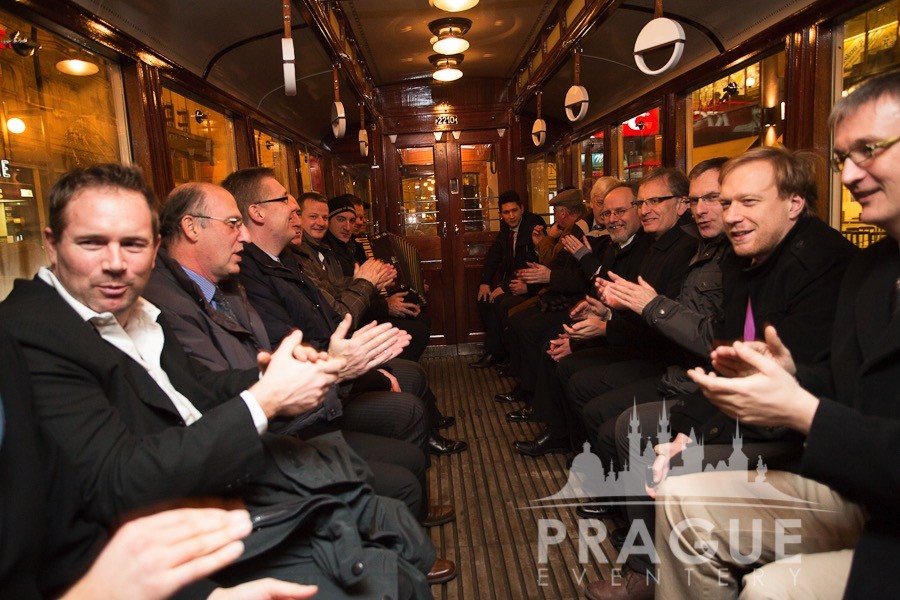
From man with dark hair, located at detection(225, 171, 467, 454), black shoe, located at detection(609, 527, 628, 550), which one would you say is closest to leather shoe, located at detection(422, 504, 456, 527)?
man with dark hair, located at detection(225, 171, 467, 454)

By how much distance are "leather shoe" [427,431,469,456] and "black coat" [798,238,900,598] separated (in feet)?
8.65

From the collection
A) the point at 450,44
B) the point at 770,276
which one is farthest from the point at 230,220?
the point at 450,44

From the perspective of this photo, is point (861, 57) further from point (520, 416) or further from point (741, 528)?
point (520, 416)

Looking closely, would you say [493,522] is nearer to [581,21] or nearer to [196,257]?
[196,257]

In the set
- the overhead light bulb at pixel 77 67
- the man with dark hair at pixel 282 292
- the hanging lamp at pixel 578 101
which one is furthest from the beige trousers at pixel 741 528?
the overhead light bulb at pixel 77 67

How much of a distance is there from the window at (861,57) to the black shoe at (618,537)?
183 centimetres

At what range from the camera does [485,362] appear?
6102 mm

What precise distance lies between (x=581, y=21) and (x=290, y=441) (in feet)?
11.3

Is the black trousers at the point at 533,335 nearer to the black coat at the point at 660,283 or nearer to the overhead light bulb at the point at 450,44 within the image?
the black coat at the point at 660,283

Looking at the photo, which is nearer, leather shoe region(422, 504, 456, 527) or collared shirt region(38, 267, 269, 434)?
collared shirt region(38, 267, 269, 434)

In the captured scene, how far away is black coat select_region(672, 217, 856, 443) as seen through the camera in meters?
1.85

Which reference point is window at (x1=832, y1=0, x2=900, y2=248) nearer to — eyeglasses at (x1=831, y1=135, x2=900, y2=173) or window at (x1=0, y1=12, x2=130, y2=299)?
eyeglasses at (x1=831, y1=135, x2=900, y2=173)

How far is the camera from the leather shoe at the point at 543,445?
363 cm

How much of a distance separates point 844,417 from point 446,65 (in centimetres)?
536
